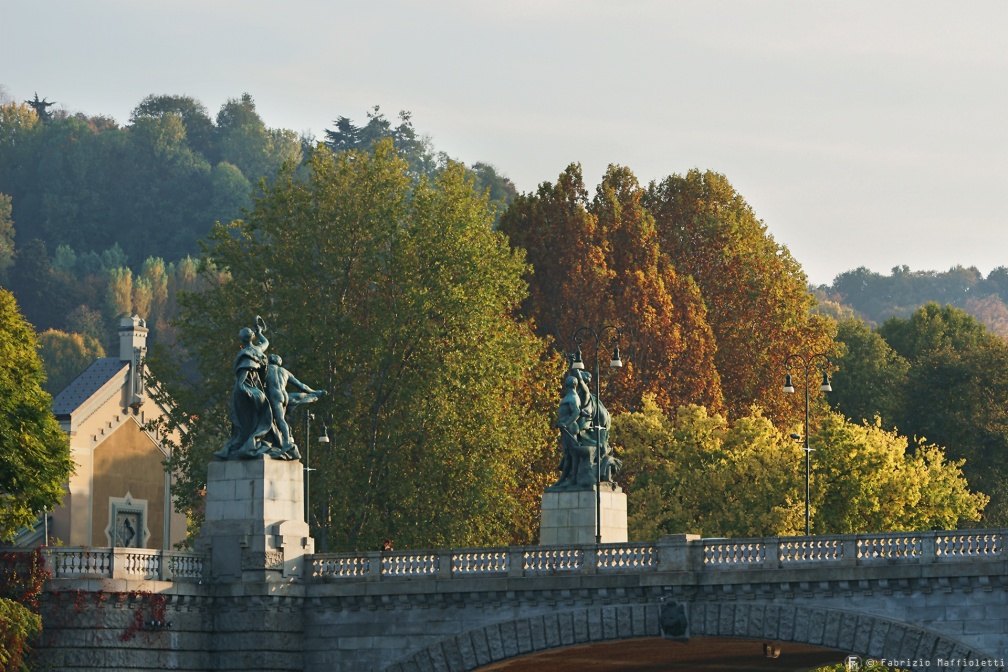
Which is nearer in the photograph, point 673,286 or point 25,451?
point 25,451

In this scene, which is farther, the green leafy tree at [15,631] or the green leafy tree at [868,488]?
the green leafy tree at [868,488]

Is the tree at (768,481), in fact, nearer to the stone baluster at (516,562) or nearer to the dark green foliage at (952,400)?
the dark green foliage at (952,400)

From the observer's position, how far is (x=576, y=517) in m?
63.5

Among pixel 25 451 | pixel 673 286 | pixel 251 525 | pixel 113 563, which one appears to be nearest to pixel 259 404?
pixel 251 525

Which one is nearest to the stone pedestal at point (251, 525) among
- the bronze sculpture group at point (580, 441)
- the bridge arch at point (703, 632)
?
the bridge arch at point (703, 632)

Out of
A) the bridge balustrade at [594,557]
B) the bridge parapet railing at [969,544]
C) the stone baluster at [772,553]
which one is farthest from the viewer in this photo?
the stone baluster at [772,553]

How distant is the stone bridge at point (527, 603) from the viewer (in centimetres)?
5125

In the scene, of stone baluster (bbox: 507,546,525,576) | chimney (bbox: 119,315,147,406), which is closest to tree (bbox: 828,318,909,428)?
chimney (bbox: 119,315,147,406)

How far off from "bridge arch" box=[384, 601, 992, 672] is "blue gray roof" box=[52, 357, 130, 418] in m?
39.6

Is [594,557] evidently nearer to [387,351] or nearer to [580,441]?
[580,441]

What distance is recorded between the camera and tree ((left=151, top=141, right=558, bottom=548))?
75312 millimetres

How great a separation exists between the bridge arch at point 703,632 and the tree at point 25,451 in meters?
11.6

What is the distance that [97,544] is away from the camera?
93.8 m

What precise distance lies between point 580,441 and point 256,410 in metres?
10.3
